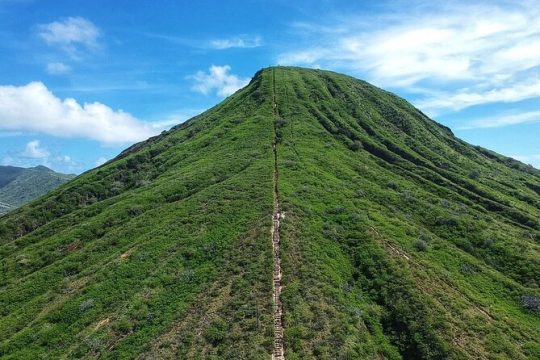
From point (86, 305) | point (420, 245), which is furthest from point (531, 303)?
point (86, 305)

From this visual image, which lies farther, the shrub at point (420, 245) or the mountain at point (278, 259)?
the shrub at point (420, 245)

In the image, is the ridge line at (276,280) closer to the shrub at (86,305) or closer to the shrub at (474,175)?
the shrub at (86,305)

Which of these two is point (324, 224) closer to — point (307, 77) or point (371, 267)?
point (371, 267)

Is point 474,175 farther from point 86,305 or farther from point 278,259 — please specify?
point 86,305

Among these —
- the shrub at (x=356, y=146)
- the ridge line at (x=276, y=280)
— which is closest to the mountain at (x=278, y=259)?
the ridge line at (x=276, y=280)

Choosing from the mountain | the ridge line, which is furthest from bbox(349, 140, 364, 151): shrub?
the ridge line

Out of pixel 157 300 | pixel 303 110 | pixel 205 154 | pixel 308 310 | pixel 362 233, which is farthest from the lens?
pixel 303 110

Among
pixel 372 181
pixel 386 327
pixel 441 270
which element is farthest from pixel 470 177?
pixel 386 327

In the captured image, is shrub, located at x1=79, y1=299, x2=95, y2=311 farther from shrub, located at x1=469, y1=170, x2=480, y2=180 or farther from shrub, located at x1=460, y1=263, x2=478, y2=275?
shrub, located at x1=469, y1=170, x2=480, y2=180
